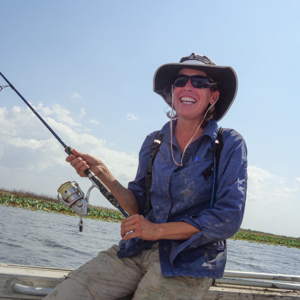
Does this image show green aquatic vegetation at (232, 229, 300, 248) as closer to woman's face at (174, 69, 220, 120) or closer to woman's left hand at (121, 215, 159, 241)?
woman's face at (174, 69, 220, 120)

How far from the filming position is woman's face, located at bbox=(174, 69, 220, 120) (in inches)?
106

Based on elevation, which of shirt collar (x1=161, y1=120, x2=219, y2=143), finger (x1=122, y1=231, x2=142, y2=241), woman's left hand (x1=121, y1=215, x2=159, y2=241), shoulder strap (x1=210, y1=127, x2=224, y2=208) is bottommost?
finger (x1=122, y1=231, x2=142, y2=241)

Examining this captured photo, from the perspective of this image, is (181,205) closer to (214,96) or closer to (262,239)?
(214,96)

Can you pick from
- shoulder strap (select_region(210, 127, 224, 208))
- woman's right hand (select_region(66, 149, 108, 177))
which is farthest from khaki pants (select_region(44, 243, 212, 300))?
woman's right hand (select_region(66, 149, 108, 177))

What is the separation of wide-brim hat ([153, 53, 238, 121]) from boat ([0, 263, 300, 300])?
162 centimetres

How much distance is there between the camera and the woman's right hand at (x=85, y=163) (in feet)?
8.84

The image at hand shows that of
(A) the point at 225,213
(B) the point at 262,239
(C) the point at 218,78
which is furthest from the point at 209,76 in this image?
(B) the point at 262,239

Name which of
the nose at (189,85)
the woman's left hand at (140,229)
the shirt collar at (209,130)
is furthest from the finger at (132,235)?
the nose at (189,85)

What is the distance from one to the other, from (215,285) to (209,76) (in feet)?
6.48

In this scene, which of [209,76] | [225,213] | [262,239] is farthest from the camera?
[262,239]

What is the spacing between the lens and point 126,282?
2.33m

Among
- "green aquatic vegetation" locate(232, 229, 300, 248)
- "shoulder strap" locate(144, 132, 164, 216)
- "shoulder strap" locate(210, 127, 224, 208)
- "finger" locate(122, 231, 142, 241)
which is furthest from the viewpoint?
"green aquatic vegetation" locate(232, 229, 300, 248)

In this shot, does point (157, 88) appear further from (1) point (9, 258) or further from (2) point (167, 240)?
(1) point (9, 258)

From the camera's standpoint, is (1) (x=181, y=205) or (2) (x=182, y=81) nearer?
(1) (x=181, y=205)
